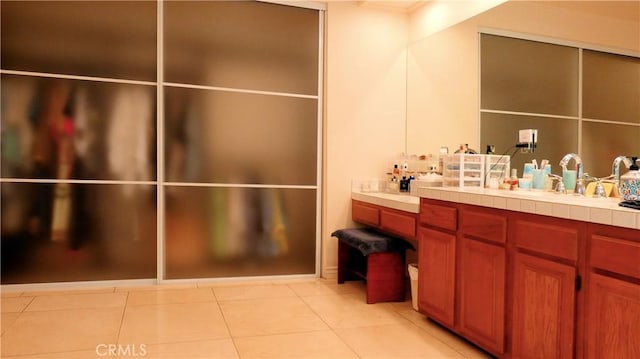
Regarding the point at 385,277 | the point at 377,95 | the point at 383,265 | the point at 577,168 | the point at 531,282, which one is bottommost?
the point at 385,277

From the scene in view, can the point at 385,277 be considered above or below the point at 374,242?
below

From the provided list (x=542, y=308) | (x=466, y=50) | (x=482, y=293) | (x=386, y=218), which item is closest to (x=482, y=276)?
(x=482, y=293)

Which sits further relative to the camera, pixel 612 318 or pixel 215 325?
pixel 215 325

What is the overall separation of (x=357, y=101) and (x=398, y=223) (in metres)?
1.44

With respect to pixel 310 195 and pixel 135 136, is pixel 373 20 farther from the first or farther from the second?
pixel 135 136

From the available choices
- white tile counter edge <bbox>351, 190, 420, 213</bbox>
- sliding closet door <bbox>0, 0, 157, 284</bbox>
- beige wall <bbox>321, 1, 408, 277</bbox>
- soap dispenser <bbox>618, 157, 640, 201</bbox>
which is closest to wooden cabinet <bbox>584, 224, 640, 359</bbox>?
soap dispenser <bbox>618, 157, 640, 201</bbox>

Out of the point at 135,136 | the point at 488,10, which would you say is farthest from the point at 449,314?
the point at 135,136

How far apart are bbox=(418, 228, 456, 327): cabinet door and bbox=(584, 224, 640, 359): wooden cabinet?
0.94 m

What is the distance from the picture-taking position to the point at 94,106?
3.57m

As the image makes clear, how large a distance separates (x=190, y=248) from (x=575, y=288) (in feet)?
9.86

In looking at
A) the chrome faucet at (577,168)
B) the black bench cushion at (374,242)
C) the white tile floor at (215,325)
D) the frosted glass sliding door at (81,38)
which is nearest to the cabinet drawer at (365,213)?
the black bench cushion at (374,242)

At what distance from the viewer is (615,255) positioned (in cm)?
172

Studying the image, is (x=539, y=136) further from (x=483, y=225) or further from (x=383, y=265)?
(x=383, y=265)

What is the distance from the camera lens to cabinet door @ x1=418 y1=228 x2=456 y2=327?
2729 millimetres
